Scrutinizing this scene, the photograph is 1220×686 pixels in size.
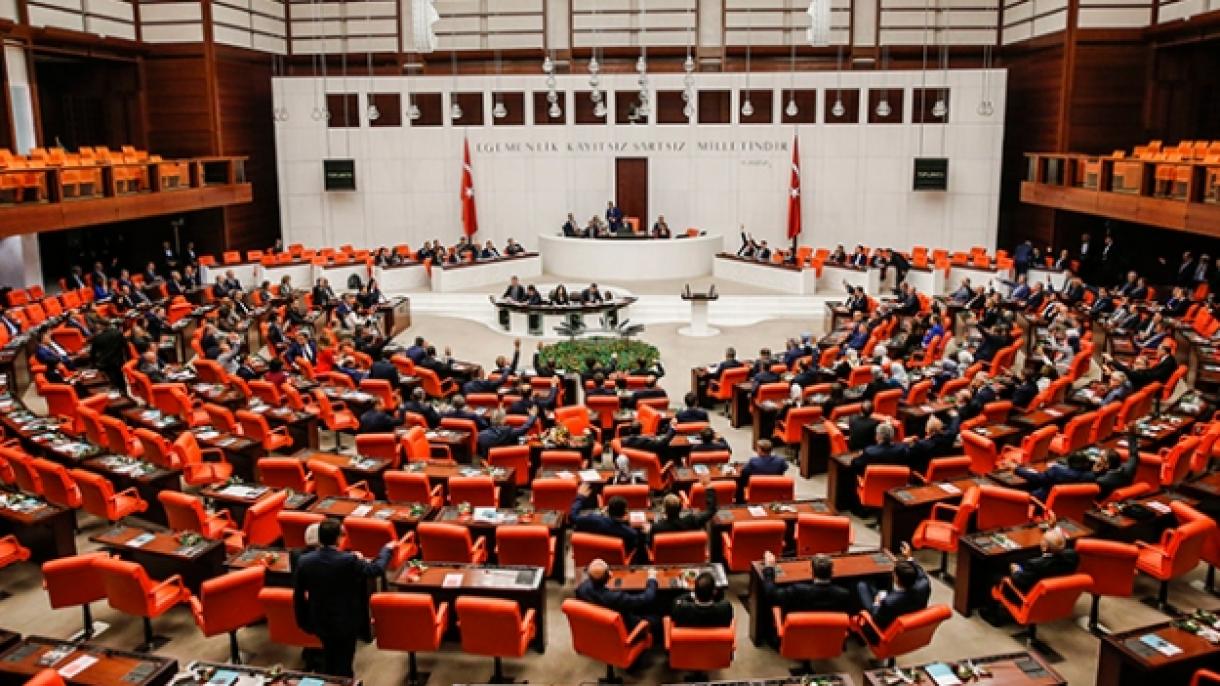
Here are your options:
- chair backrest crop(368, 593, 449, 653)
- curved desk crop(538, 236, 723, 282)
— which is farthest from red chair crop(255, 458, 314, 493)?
curved desk crop(538, 236, 723, 282)

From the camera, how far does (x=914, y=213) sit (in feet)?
96.1

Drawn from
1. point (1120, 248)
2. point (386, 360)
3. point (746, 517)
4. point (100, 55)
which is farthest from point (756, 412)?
point (100, 55)

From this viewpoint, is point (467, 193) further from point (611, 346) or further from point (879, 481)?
point (879, 481)

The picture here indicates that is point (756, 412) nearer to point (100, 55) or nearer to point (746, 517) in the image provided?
point (746, 517)

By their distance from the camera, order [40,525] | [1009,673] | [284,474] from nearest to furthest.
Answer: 1. [1009,673]
2. [40,525]
3. [284,474]

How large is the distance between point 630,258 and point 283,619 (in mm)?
20729

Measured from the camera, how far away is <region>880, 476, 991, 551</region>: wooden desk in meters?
9.62

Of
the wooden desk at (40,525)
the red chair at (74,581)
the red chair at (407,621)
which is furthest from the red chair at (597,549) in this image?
the wooden desk at (40,525)

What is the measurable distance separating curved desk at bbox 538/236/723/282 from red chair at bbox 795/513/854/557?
61.8ft

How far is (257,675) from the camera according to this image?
647 cm

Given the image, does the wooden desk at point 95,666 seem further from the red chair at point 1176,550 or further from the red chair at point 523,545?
the red chair at point 1176,550

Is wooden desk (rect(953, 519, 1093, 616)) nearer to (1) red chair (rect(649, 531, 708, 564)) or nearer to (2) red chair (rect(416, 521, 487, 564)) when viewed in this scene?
(1) red chair (rect(649, 531, 708, 564))

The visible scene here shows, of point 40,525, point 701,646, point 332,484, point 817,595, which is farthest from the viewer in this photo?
point 332,484

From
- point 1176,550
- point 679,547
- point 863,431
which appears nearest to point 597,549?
point 679,547
